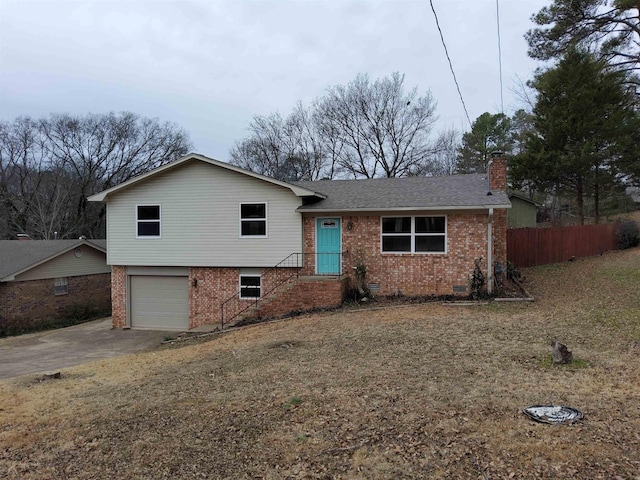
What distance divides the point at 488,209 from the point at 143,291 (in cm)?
1297

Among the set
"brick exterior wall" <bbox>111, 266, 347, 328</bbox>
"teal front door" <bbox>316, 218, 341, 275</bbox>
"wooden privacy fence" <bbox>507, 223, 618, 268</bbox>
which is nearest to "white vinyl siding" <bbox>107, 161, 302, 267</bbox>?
"brick exterior wall" <bbox>111, 266, 347, 328</bbox>

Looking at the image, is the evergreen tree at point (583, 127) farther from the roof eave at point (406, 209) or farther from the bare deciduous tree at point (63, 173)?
the bare deciduous tree at point (63, 173)

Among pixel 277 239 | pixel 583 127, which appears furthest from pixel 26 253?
pixel 583 127

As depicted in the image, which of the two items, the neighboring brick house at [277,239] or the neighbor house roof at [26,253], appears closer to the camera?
the neighboring brick house at [277,239]

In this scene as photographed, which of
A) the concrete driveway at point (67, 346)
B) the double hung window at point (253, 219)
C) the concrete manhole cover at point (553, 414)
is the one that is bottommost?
the concrete driveway at point (67, 346)

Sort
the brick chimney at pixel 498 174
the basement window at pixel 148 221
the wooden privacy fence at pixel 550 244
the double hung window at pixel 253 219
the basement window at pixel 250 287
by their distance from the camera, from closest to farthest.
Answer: the brick chimney at pixel 498 174, the double hung window at pixel 253 219, the basement window at pixel 250 287, the basement window at pixel 148 221, the wooden privacy fence at pixel 550 244

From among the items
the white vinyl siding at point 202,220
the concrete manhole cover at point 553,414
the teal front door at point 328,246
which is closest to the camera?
the concrete manhole cover at point 553,414

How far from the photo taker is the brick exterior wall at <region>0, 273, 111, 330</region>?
19.6 metres

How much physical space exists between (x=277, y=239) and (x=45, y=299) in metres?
13.2

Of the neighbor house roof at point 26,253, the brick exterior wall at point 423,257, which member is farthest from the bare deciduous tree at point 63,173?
the brick exterior wall at point 423,257

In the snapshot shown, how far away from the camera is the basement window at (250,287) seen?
15625 millimetres

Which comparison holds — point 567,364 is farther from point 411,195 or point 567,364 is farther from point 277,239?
point 277,239

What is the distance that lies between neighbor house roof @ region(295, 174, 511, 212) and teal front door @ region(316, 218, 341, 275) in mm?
662

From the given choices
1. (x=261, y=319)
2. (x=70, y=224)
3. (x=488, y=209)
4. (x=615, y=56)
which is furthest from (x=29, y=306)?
(x=615, y=56)
